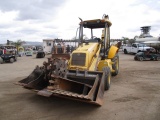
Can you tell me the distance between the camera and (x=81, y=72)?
6488 mm

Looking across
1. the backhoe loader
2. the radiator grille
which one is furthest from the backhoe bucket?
the radiator grille

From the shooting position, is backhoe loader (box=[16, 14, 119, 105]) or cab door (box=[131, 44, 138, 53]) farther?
cab door (box=[131, 44, 138, 53])

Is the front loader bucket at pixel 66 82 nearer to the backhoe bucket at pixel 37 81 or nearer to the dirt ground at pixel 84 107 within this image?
the backhoe bucket at pixel 37 81

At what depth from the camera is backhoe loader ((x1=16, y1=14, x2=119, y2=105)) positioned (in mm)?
5496

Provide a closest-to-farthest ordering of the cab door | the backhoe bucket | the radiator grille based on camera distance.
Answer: the backhoe bucket, the radiator grille, the cab door

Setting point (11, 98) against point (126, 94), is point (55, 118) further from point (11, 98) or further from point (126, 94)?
point (126, 94)

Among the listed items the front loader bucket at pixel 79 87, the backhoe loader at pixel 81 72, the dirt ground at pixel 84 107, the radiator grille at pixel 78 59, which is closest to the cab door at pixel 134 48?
the backhoe loader at pixel 81 72

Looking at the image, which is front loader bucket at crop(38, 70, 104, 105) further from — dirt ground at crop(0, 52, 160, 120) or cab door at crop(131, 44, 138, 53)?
cab door at crop(131, 44, 138, 53)

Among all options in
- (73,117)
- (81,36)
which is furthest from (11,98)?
(81,36)

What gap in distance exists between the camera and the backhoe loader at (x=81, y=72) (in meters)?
5.50

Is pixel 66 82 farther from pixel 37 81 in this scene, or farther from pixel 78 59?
pixel 78 59

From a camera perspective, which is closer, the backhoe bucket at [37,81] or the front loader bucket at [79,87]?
the front loader bucket at [79,87]

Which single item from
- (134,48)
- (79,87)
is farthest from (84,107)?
(134,48)

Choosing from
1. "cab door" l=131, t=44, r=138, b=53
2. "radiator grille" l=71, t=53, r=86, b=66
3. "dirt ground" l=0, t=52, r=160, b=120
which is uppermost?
"cab door" l=131, t=44, r=138, b=53
